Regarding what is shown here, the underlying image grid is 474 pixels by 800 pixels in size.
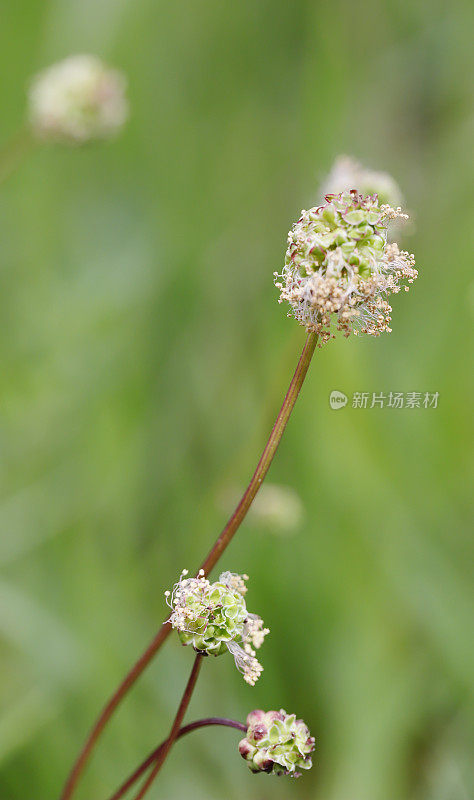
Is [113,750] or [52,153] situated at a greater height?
[52,153]

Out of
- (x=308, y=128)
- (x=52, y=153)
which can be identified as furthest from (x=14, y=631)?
(x=52, y=153)

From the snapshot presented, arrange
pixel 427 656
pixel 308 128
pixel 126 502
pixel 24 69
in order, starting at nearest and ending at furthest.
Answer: pixel 427 656 < pixel 126 502 < pixel 308 128 < pixel 24 69

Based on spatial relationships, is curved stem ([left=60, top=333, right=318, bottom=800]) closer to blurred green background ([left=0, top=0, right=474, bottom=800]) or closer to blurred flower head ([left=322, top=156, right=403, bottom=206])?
blurred flower head ([left=322, top=156, right=403, bottom=206])

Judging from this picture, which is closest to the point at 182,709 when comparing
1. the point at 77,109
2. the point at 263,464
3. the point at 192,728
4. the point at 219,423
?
the point at 192,728

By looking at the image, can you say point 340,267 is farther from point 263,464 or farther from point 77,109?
point 77,109

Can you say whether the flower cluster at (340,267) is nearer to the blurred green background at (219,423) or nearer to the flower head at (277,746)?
the flower head at (277,746)

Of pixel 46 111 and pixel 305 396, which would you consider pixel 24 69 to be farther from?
pixel 305 396

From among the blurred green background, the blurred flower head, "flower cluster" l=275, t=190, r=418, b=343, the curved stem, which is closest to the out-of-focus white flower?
the blurred green background
